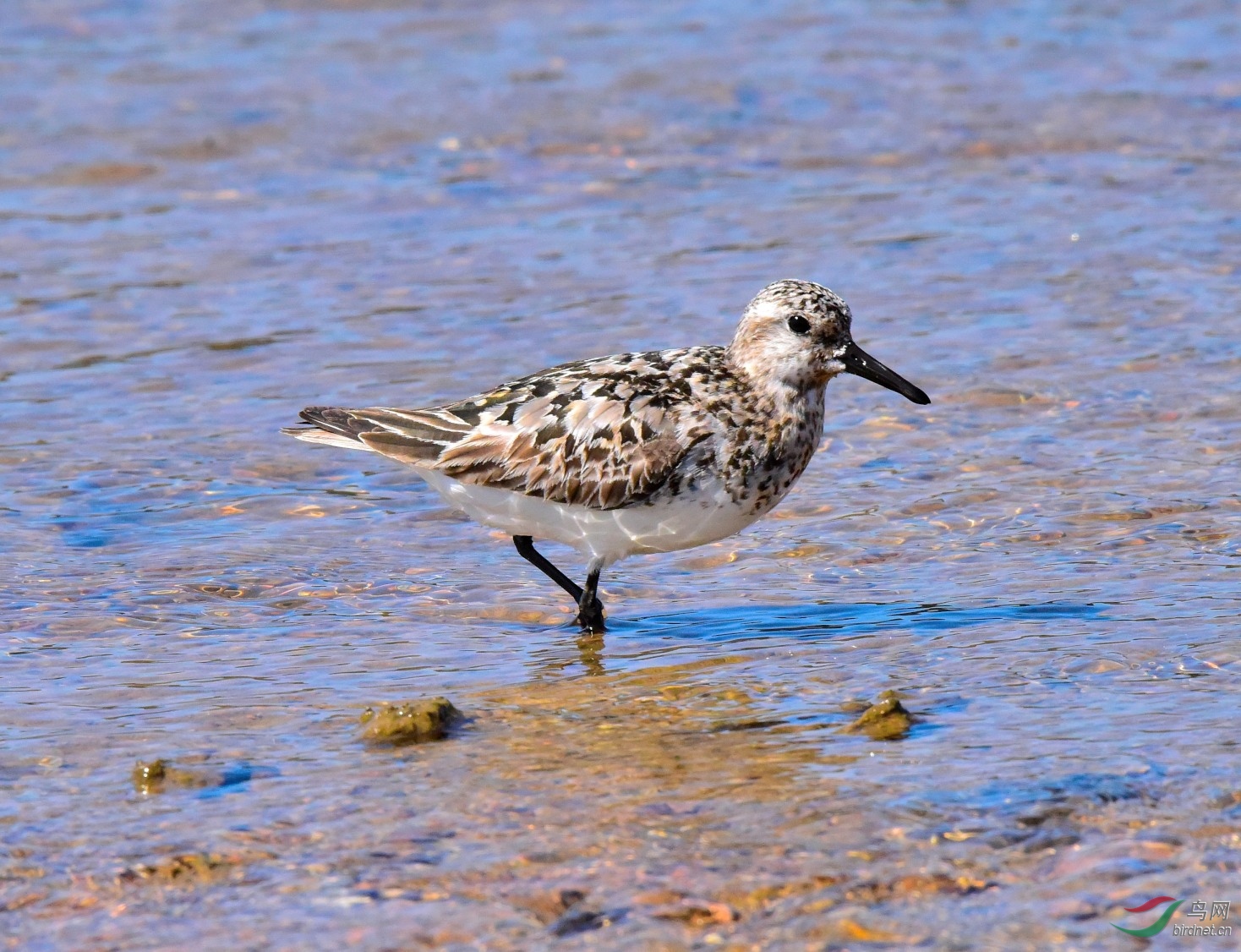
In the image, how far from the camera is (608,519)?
26.7 ft

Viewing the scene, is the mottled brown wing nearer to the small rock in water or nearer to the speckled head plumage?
the speckled head plumage

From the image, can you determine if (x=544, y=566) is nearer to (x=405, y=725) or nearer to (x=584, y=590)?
(x=584, y=590)

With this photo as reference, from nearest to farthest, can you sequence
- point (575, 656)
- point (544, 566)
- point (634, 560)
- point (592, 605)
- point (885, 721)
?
point (885, 721) → point (575, 656) → point (592, 605) → point (544, 566) → point (634, 560)

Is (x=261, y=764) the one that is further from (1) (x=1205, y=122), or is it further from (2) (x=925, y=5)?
(2) (x=925, y=5)

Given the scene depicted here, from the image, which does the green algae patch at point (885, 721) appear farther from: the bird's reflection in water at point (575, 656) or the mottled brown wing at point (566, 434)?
the mottled brown wing at point (566, 434)

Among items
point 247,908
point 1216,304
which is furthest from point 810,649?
point 1216,304

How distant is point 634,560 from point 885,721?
9.69ft

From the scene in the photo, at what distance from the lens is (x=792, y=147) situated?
16.9 meters

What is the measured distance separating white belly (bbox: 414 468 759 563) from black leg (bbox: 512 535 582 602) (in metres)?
0.17

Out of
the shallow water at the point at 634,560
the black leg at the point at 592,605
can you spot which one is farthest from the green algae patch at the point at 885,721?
the black leg at the point at 592,605

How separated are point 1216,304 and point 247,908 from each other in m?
8.84

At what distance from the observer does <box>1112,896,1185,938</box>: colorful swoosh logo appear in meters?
5.20

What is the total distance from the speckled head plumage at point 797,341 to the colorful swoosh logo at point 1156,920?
11.4ft

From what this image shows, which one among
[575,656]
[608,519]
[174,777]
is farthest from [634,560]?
[174,777]
